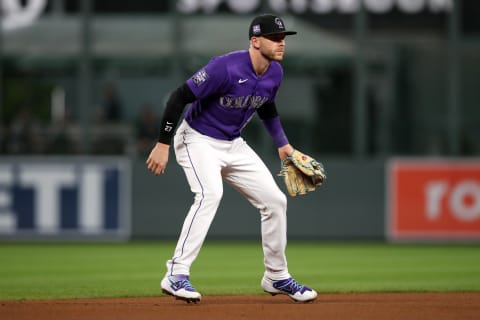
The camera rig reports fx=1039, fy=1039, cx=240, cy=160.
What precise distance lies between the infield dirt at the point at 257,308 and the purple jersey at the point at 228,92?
122 cm

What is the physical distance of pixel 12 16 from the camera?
15.2 metres

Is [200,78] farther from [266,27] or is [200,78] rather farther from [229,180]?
[229,180]

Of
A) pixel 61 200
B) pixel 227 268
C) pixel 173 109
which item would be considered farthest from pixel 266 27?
pixel 61 200

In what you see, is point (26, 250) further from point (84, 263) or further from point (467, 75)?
point (467, 75)

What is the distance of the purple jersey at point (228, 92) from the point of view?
702 centimetres

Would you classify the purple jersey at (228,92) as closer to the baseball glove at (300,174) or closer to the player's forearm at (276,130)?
the player's forearm at (276,130)

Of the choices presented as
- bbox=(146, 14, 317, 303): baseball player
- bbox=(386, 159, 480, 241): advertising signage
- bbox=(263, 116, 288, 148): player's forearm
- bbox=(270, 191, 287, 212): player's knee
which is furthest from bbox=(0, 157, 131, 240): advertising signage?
bbox=(270, 191, 287, 212): player's knee

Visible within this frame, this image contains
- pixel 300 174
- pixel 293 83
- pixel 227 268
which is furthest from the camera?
pixel 293 83

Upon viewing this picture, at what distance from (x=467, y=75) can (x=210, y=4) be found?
4.01m

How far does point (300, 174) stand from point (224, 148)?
0.69 m

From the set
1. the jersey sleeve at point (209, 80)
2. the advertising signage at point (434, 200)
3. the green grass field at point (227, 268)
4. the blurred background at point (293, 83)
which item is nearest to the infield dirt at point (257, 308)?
the green grass field at point (227, 268)

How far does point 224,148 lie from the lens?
7.28 metres

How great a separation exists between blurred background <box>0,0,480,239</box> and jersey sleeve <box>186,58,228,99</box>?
8.15 m

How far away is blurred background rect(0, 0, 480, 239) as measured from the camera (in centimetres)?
1521
